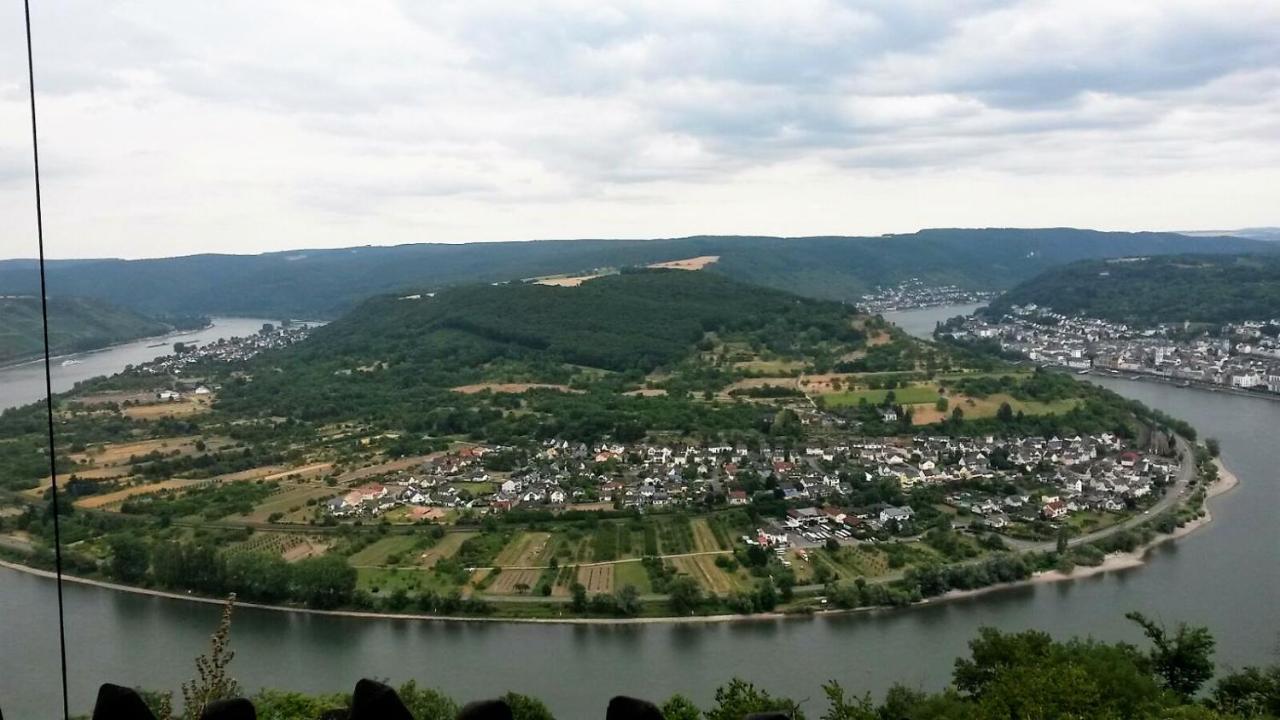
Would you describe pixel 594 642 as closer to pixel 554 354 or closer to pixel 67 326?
pixel 554 354

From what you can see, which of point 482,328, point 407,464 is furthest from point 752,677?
point 482,328

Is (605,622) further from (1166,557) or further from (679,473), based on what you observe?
(1166,557)

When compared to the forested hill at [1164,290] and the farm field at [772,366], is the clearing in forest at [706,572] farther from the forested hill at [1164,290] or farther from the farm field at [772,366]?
the forested hill at [1164,290]

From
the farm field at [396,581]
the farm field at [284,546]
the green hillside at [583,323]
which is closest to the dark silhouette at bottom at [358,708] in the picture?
the farm field at [396,581]

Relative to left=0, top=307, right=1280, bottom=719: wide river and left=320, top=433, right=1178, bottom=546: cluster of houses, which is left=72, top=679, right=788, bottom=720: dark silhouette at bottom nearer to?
left=0, top=307, right=1280, bottom=719: wide river

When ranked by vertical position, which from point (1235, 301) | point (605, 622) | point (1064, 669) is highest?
point (1235, 301)

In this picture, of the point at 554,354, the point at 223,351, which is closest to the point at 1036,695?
the point at 554,354
